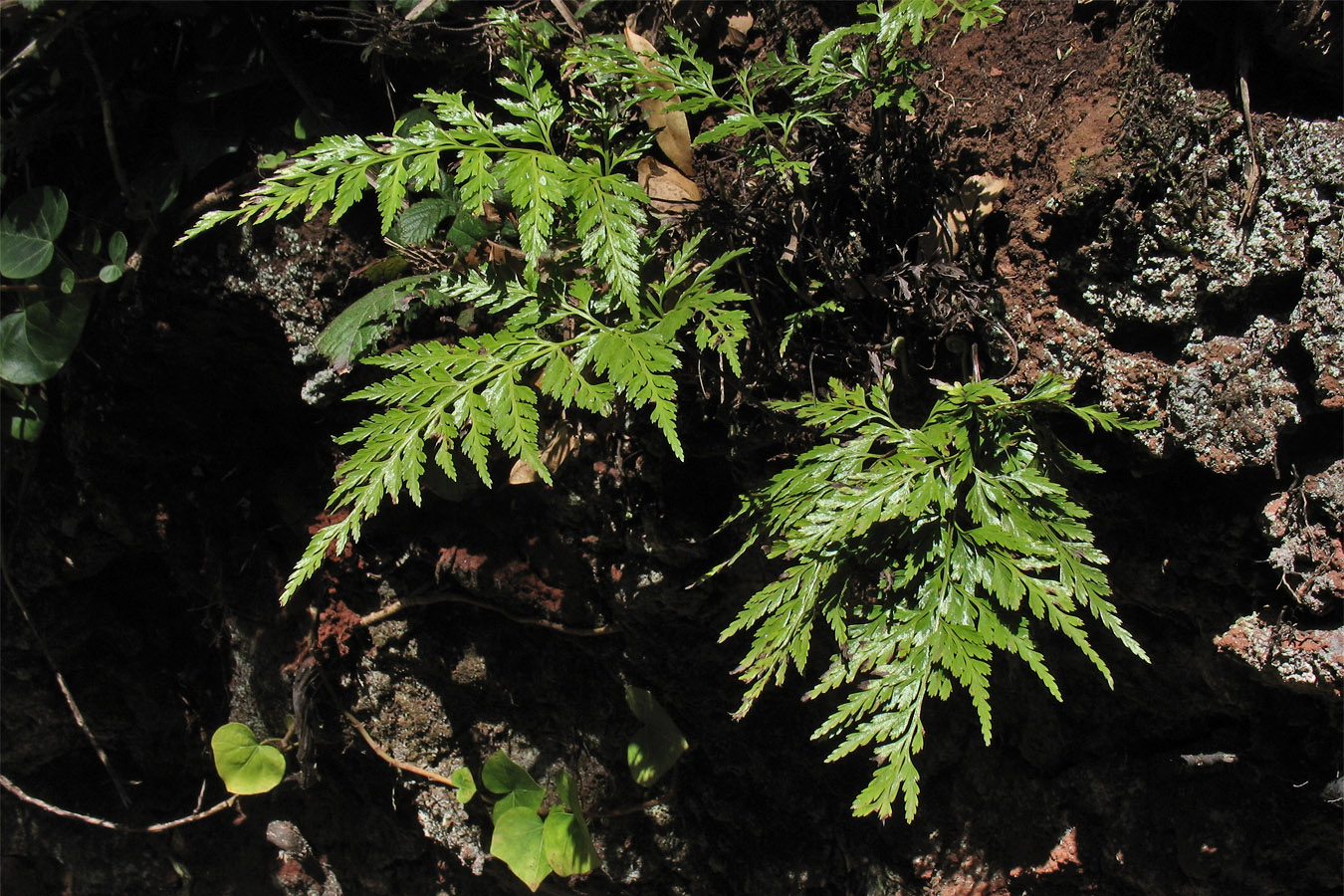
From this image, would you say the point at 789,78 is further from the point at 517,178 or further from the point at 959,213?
the point at 517,178

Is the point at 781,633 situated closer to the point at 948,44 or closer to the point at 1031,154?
the point at 1031,154

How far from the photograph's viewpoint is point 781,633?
6.59ft

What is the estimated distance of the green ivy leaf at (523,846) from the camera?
288 centimetres

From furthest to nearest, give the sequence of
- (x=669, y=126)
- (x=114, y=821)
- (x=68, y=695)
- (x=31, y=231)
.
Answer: (x=114, y=821)
(x=68, y=695)
(x=31, y=231)
(x=669, y=126)

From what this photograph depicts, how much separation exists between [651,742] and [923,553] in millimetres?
1291

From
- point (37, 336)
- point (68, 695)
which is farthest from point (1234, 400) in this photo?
point (68, 695)

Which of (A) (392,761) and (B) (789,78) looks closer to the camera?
(B) (789,78)

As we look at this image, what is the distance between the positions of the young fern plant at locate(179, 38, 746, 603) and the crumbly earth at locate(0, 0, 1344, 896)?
0.47 meters

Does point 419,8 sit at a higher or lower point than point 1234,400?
higher

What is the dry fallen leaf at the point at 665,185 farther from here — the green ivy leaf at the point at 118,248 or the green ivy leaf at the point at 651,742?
the green ivy leaf at the point at 118,248

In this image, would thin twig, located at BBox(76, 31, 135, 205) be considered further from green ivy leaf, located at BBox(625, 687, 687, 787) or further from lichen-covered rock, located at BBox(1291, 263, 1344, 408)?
lichen-covered rock, located at BBox(1291, 263, 1344, 408)

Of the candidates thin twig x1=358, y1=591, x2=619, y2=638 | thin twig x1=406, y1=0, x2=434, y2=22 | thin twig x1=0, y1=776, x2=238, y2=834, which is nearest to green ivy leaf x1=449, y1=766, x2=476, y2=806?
thin twig x1=358, y1=591, x2=619, y2=638

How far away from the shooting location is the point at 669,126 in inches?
97.0

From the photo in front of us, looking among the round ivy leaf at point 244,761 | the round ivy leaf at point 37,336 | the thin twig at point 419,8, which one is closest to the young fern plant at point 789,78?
the thin twig at point 419,8
